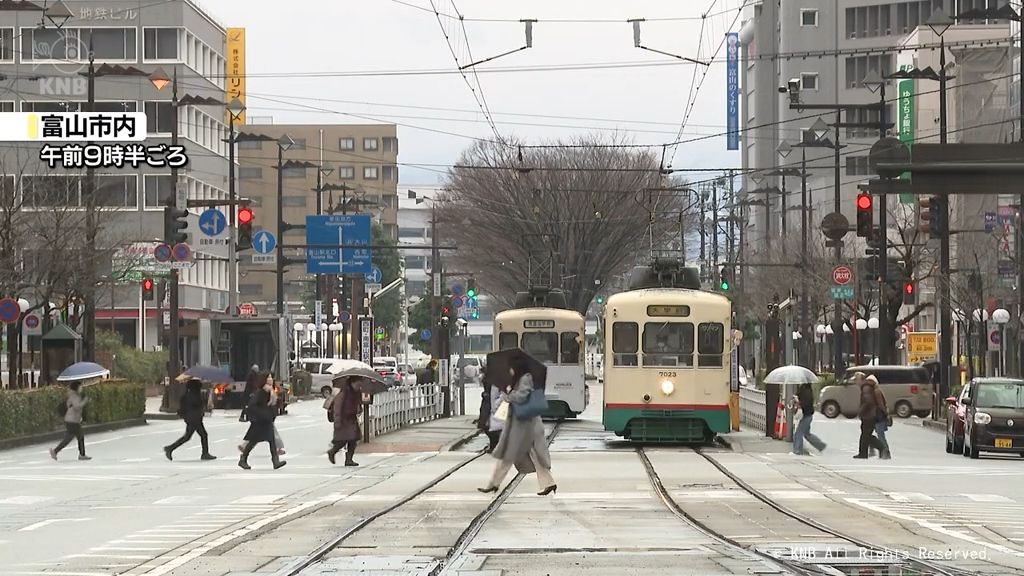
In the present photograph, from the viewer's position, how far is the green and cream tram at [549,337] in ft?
155

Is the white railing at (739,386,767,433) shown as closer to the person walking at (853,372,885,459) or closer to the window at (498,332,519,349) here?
the window at (498,332,519,349)

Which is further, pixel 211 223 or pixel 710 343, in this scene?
pixel 211 223

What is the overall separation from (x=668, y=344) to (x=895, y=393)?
2341 centimetres

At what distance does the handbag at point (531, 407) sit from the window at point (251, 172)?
444 ft

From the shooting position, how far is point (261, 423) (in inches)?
1180

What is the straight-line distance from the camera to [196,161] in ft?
298

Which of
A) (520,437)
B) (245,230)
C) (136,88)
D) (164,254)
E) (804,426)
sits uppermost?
(136,88)

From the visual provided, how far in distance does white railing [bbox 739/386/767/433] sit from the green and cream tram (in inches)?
190

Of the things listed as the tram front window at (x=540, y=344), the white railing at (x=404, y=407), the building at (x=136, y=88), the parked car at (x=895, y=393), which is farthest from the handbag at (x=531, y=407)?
the building at (x=136, y=88)

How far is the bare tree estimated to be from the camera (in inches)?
2972

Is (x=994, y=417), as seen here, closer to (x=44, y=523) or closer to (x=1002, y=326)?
(x=44, y=523)

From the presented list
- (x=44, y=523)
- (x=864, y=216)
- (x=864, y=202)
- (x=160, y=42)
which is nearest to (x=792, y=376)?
(x=864, y=202)

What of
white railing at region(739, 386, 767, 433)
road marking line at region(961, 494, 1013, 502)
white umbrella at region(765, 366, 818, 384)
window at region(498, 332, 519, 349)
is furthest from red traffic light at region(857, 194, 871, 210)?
window at region(498, 332, 519, 349)

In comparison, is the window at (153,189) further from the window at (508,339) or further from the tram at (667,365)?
the tram at (667,365)
